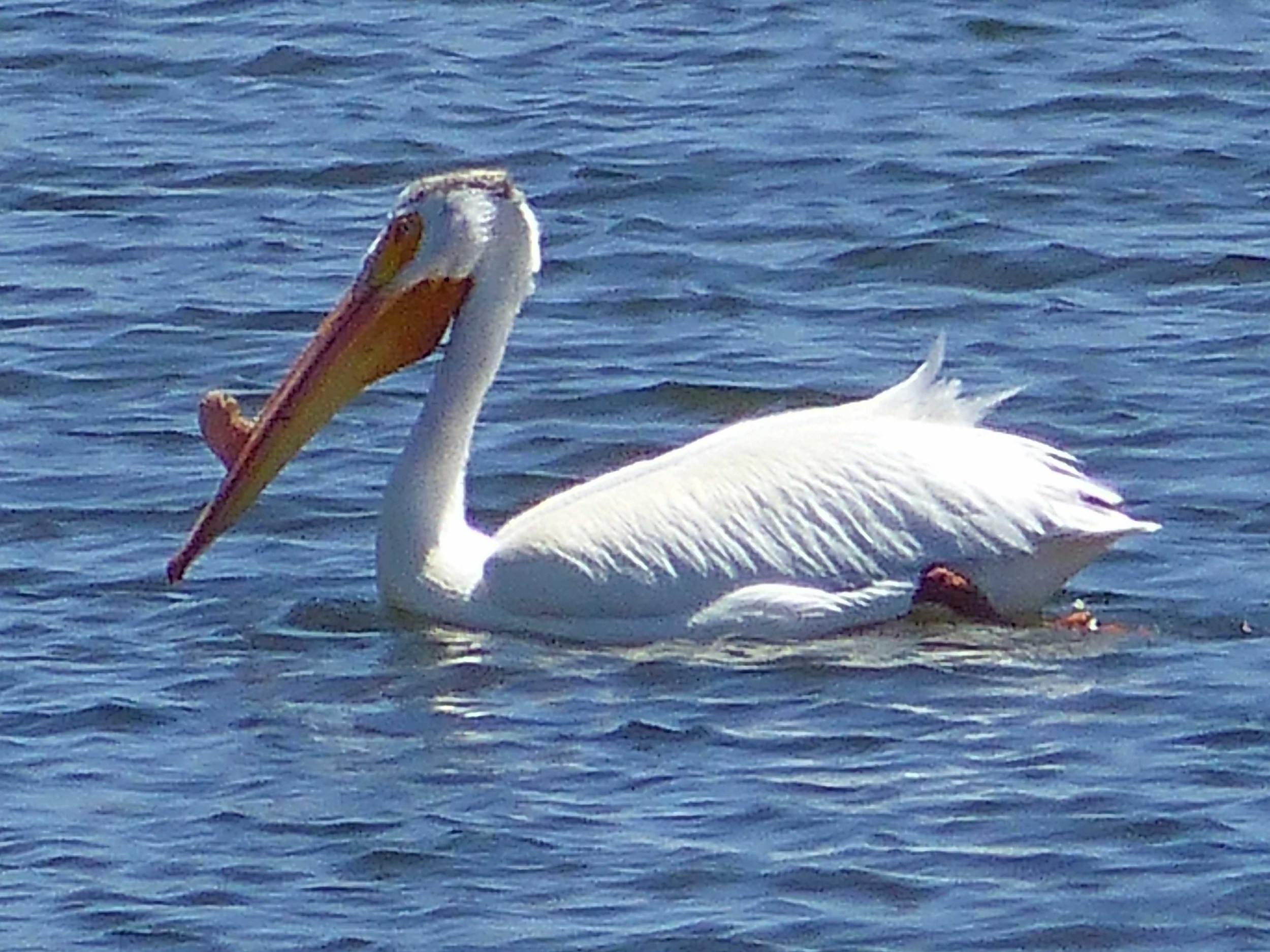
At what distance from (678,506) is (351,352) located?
0.90 m

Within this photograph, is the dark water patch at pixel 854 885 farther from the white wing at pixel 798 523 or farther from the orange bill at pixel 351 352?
the orange bill at pixel 351 352

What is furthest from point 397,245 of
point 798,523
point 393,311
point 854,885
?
point 854,885

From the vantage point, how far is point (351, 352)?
8961 millimetres

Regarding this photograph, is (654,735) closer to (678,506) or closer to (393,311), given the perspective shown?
(678,506)

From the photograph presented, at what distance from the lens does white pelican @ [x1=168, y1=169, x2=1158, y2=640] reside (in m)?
8.50

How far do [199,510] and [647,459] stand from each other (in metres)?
1.13

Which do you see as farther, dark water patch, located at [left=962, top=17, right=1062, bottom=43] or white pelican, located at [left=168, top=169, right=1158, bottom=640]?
dark water patch, located at [left=962, top=17, right=1062, bottom=43]

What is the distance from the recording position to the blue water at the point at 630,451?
271 inches

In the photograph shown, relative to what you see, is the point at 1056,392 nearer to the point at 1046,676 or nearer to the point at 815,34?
the point at 1046,676

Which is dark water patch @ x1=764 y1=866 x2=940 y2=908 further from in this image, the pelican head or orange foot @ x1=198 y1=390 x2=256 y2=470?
orange foot @ x1=198 y1=390 x2=256 y2=470

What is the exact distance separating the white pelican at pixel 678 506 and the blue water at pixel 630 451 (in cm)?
13

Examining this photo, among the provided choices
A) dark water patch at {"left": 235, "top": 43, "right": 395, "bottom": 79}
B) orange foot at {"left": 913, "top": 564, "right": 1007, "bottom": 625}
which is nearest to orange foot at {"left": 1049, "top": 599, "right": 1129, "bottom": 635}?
orange foot at {"left": 913, "top": 564, "right": 1007, "bottom": 625}

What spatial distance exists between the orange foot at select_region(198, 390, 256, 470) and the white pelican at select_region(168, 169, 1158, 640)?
149 mm

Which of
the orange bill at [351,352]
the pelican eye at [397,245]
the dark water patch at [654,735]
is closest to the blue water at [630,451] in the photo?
the dark water patch at [654,735]
